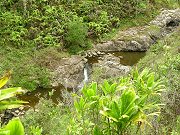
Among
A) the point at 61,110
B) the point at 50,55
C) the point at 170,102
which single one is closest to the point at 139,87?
the point at 170,102

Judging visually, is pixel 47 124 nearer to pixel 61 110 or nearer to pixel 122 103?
pixel 61 110

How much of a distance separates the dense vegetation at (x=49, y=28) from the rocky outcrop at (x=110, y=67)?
2.23 m

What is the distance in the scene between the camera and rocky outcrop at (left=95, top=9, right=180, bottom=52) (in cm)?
2920

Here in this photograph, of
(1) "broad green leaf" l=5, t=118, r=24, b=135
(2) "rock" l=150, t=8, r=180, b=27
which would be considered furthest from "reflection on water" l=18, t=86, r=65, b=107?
(1) "broad green leaf" l=5, t=118, r=24, b=135

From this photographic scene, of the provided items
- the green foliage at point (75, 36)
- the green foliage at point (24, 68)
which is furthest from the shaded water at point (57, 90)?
the green foliage at point (75, 36)

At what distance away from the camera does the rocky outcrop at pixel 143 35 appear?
29203 millimetres

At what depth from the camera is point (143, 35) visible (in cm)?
3062

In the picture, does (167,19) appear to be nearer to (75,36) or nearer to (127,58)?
(127,58)

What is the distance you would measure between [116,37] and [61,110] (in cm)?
1559

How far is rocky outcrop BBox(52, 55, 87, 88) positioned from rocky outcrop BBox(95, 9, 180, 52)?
3.26 meters

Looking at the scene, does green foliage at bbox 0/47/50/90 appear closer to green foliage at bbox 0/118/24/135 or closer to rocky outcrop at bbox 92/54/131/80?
rocky outcrop at bbox 92/54/131/80

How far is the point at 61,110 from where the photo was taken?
1555 cm

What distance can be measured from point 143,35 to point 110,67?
715cm

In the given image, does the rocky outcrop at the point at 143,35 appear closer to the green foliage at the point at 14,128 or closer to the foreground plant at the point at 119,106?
the foreground plant at the point at 119,106
